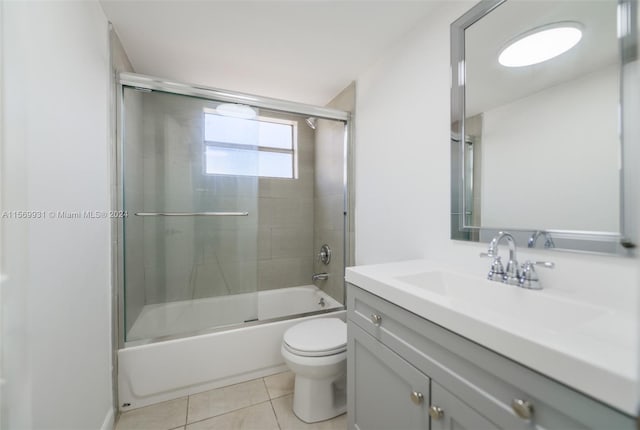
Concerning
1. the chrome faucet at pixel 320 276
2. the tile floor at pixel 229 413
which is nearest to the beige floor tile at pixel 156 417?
the tile floor at pixel 229 413

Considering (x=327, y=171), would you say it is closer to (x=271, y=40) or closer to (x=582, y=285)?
(x=271, y=40)

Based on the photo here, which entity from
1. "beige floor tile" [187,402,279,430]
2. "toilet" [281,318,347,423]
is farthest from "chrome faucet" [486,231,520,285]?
"beige floor tile" [187,402,279,430]

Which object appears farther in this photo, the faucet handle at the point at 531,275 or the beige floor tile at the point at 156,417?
the beige floor tile at the point at 156,417

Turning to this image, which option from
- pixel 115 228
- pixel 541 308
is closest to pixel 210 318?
pixel 115 228

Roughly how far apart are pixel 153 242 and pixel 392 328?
1.78 meters

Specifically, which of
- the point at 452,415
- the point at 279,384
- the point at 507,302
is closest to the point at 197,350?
the point at 279,384

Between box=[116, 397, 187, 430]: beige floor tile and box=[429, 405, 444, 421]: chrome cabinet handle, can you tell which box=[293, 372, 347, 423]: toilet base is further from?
box=[429, 405, 444, 421]: chrome cabinet handle

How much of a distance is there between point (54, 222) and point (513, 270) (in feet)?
5.51

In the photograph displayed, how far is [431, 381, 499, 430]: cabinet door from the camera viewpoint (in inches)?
25.0

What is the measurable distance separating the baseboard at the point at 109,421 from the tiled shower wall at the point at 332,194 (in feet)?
5.26

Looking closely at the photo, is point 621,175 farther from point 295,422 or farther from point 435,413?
point 295,422

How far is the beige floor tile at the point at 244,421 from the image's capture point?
135 cm

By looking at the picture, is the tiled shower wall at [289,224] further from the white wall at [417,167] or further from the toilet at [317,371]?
the toilet at [317,371]

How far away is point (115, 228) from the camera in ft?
4.75
